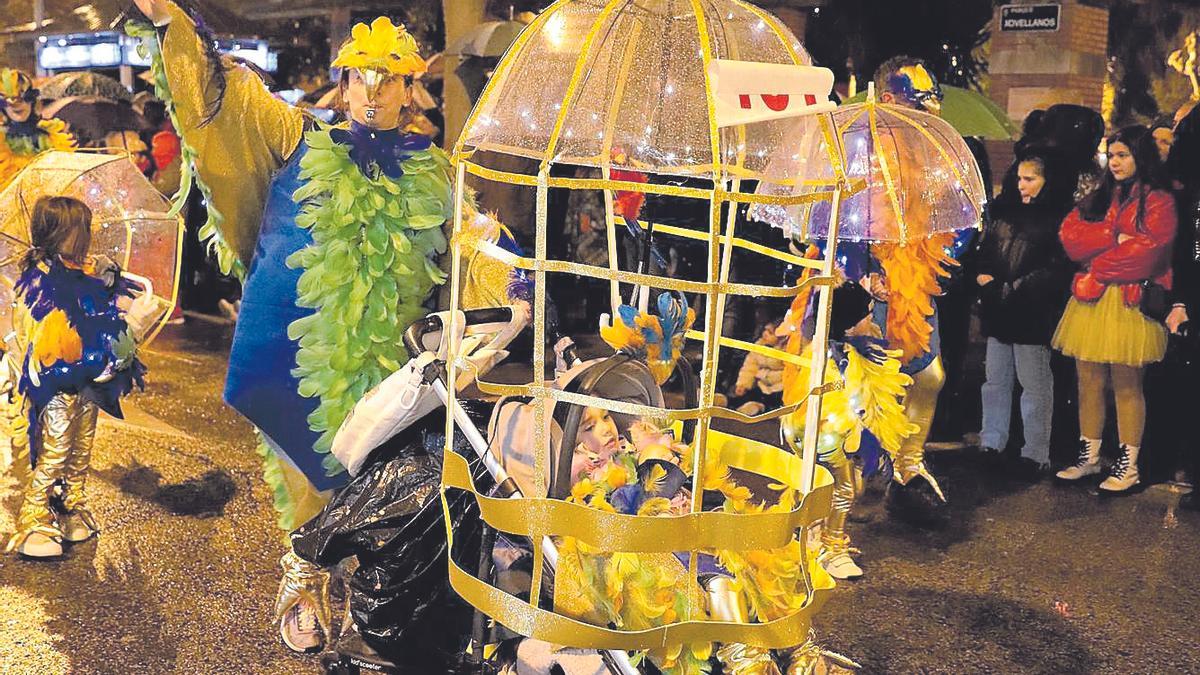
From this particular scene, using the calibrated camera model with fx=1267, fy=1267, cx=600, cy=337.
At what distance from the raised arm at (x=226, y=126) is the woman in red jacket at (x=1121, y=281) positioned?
4098 millimetres

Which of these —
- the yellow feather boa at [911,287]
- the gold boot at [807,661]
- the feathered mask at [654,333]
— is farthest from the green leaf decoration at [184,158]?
the yellow feather boa at [911,287]

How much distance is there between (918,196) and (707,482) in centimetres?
232

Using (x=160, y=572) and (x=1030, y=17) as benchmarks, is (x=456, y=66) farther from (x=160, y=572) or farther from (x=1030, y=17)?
(x=160, y=572)

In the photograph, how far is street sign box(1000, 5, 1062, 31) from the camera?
895cm

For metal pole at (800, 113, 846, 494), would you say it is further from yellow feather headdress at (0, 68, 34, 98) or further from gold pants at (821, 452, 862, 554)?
yellow feather headdress at (0, 68, 34, 98)

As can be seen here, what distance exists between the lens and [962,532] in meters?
5.68

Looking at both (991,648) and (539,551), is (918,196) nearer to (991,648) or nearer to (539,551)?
(991,648)

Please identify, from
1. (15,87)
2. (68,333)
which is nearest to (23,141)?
(15,87)

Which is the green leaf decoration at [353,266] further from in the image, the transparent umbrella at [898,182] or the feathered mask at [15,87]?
the feathered mask at [15,87]

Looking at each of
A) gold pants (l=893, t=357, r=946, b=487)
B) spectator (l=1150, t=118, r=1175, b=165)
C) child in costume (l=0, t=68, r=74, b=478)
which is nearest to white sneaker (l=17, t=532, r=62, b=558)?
child in costume (l=0, t=68, r=74, b=478)

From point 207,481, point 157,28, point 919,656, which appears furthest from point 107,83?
point 919,656

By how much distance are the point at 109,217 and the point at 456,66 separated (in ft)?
16.5

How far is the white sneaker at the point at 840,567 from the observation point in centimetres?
499

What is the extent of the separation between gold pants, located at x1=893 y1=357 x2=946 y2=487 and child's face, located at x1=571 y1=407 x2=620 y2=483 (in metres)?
2.67
